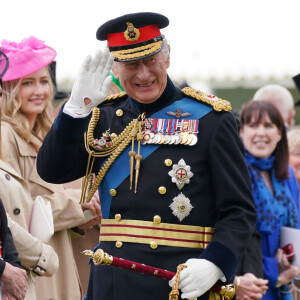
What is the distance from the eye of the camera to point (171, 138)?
4.38 m

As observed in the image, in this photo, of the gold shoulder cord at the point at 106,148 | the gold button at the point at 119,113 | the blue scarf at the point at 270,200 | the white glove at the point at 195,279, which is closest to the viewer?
the white glove at the point at 195,279

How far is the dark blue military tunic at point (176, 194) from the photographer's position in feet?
13.9

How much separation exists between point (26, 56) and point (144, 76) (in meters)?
2.21

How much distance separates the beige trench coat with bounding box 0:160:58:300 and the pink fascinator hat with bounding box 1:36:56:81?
35.8 inches

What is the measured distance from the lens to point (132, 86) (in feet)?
14.5

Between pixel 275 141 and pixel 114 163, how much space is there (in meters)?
2.94

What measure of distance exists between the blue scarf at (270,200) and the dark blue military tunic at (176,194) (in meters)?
2.43

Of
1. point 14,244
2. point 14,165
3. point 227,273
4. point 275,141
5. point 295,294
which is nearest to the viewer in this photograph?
point 227,273

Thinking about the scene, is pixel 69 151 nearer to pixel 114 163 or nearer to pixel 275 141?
pixel 114 163

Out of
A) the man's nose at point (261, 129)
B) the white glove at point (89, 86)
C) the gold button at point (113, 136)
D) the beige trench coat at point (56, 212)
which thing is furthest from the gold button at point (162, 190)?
the man's nose at point (261, 129)

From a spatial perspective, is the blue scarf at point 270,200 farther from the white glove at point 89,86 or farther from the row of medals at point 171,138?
the white glove at point 89,86

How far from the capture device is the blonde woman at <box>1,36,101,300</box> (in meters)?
6.06

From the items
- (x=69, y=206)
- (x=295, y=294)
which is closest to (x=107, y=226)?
(x=69, y=206)

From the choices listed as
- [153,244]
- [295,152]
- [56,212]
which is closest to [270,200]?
[295,152]
